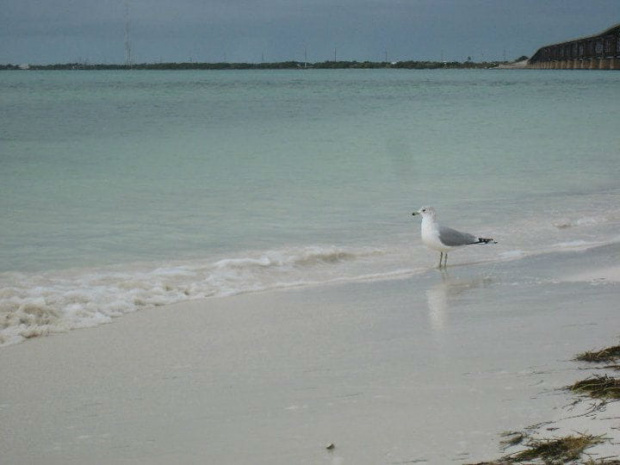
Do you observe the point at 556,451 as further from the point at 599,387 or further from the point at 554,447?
the point at 599,387

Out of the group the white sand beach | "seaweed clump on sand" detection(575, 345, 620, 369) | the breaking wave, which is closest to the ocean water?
the breaking wave

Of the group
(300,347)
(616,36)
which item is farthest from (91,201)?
(616,36)

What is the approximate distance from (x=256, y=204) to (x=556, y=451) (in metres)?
10.3

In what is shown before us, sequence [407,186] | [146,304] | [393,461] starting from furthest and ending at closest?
[407,186] → [146,304] → [393,461]

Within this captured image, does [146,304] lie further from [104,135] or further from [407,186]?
[104,135]

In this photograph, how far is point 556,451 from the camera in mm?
3559

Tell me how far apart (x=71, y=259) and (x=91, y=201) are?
4838mm

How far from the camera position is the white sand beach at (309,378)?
3.98 metres

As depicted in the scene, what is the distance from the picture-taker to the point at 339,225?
11758 mm

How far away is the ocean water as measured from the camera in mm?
8367

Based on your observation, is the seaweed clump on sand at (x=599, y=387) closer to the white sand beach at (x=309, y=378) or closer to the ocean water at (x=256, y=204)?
the white sand beach at (x=309, y=378)

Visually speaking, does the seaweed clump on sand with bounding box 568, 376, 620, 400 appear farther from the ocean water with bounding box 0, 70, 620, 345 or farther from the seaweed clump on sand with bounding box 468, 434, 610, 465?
the ocean water with bounding box 0, 70, 620, 345

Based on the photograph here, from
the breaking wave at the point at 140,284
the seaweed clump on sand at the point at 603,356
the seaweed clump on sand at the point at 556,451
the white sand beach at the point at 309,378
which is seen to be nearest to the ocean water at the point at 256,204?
the breaking wave at the point at 140,284

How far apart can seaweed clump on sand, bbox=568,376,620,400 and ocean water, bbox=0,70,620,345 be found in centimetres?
351
